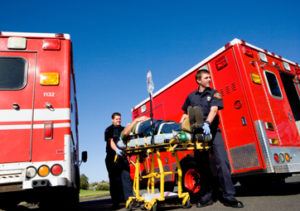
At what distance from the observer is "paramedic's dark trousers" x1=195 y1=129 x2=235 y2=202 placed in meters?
4.03

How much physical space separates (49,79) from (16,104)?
0.62 m

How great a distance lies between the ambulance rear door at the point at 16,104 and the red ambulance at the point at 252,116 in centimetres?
324

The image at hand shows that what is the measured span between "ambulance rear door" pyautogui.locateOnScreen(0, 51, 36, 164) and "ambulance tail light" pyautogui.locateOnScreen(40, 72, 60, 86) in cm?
14

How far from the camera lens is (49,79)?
4.45 metres

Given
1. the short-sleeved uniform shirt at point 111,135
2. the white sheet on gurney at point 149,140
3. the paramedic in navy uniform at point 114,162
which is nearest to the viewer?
the white sheet on gurney at point 149,140

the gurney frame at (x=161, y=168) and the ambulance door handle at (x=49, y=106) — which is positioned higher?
the ambulance door handle at (x=49, y=106)

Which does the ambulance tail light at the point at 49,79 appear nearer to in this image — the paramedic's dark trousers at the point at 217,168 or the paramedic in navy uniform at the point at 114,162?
the paramedic in navy uniform at the point at 114,162

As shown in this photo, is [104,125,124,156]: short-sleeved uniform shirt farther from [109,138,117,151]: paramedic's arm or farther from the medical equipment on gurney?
the medical equipment on gurney

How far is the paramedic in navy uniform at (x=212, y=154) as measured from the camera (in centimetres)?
402

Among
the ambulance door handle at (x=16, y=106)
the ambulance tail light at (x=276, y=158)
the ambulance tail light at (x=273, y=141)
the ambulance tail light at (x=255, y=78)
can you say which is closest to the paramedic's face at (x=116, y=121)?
the ambulance door handle at (x=16, y=106)

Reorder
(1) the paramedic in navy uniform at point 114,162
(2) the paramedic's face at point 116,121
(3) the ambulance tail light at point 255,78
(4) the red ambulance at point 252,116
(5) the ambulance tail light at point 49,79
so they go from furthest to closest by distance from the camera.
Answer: (2) the paramedic's face at point 116,121
(1) the paramedic in navy uniform at point 114,162
(3) the ambulance tail light at point 255,78
(4) the red ambulance at point 252,116
(5) the ambulance tail light at point 49,79

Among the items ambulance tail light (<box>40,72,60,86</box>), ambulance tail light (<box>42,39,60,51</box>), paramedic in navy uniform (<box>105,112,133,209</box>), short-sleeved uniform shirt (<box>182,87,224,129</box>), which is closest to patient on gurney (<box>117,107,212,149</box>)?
short-sleeved uniform shirt (<box>182,87,224,129</box>)

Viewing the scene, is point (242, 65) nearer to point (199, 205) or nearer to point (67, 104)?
point (199, 205)

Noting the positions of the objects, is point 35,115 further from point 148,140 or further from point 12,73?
point 148,140
